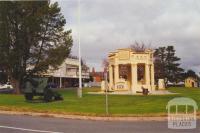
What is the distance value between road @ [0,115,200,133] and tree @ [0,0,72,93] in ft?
96.4

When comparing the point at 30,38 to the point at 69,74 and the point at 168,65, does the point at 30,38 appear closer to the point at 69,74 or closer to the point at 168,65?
the point at 168,65

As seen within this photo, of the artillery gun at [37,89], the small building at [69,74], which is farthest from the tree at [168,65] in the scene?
the artillery gun at [37,89]

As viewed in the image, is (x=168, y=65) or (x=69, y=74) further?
(x=69, y=74)

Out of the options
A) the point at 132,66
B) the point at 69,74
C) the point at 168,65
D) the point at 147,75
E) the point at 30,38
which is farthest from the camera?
the point at 69,74

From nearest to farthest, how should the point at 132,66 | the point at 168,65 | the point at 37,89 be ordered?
the point at 37,89 < the point at 132,66 < the point at 168,65

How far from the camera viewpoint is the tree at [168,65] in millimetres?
107062

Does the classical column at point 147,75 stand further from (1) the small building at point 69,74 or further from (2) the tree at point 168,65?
(1) the small building at point 69,74

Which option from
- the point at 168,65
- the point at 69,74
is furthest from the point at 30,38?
the point at 69,74

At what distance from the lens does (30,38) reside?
51500 mm

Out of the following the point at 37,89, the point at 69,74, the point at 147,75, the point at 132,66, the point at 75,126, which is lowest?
the point at 75,126

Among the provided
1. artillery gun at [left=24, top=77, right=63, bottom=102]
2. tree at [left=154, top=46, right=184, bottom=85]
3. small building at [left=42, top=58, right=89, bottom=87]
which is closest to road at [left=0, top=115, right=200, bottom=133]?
artillery gun at [left=24, top=77, right=63, bottom=102]

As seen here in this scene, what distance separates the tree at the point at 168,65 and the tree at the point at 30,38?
54.2 meters

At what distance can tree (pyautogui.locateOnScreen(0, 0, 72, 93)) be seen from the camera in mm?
50562

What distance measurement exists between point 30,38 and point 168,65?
196 feet
